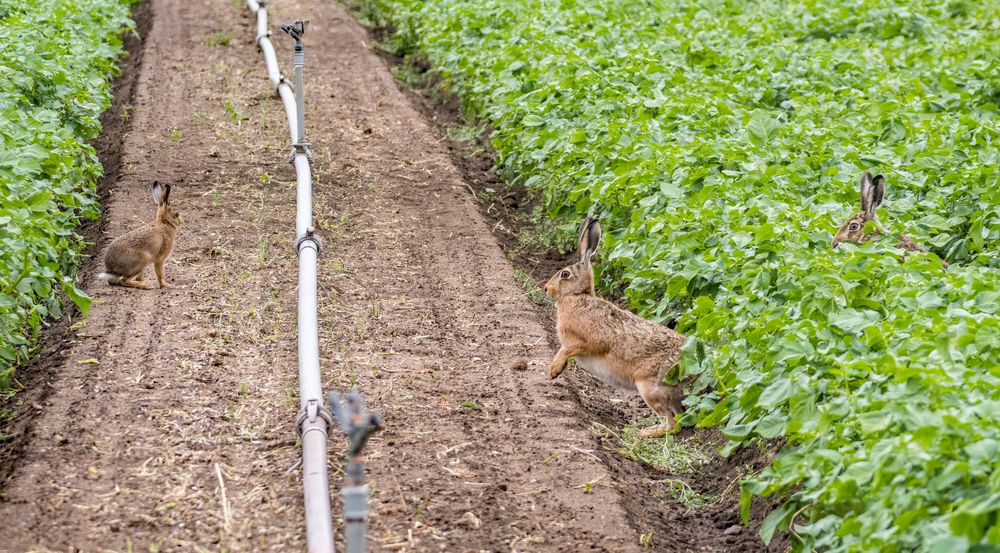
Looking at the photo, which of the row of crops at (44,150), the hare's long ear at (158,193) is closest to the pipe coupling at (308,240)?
the hare's long ear at (158,193)

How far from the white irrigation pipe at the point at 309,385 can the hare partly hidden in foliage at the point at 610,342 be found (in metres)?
1.70

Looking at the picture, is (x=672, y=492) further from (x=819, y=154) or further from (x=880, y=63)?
(x=880, y=63)

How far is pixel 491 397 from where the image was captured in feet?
25.8

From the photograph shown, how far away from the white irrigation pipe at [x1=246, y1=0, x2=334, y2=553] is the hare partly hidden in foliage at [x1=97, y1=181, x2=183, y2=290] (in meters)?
1.05

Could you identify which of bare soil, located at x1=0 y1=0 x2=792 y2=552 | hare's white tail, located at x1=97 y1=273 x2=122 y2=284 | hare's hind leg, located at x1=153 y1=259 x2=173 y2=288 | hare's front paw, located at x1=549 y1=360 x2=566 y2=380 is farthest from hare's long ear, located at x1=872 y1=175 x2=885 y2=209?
hare's white tail, located at x1=97 y1=273 x2=122 y2=284

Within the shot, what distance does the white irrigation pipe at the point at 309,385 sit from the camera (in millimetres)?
5703

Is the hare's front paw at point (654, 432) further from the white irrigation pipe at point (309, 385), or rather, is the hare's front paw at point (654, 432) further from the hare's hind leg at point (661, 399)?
the white irrigation pipe at point (309, 385)

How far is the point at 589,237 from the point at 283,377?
229 cm

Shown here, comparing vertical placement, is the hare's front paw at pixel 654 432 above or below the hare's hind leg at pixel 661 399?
below

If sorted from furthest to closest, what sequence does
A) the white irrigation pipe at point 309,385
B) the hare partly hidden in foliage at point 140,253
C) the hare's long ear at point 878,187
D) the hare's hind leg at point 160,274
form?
the hare's hind leg at point 160,274 → the hare partly hidden in foliage at point 140,253 → the hare's long ear at point 878,187 → the white irrigation pipe at point 309,385

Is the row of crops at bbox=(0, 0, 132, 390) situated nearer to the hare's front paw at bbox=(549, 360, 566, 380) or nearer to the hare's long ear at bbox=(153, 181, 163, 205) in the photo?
the hare's long ear at bbox=(153, 181, 163, 205)

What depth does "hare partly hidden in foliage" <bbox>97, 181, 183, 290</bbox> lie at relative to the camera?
9.02 metres

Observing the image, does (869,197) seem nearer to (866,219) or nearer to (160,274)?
(866,219)

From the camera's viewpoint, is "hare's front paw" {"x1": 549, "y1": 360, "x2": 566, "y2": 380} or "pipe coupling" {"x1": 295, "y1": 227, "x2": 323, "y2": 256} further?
"pipe coupling" {"x1": 295, "y1": 227, "x2": 323, "y2": 256}
